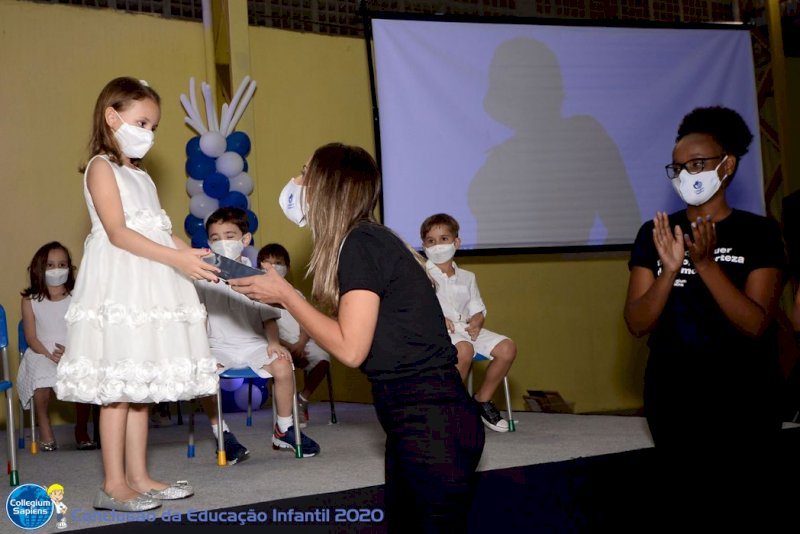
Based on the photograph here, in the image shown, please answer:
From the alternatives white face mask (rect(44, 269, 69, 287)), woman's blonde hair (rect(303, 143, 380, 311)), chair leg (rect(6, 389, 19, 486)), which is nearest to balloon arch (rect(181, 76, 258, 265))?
white face mask (rect(44, 269, 69, 287))

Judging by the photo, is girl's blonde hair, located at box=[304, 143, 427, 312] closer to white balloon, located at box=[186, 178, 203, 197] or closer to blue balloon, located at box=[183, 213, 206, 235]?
blue balloon, located at box=[183, 213, 206, 235]

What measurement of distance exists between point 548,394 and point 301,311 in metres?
4.57

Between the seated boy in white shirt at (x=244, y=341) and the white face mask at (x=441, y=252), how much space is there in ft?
2.99

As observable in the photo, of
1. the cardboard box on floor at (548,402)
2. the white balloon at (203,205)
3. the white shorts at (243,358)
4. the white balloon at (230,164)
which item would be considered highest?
the white balloon at (230,164)

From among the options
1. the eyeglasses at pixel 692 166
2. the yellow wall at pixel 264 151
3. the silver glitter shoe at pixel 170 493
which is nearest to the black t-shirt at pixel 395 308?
the eyeglasses at pixel 692 166

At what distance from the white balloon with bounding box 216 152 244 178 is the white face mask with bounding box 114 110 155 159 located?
273 centimetres

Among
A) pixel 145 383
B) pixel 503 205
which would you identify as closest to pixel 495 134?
pixel 503 205

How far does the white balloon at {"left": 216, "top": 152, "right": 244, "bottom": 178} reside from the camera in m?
5.35

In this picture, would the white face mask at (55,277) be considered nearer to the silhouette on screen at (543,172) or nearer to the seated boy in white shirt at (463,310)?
the seated boy in white shirt at (463,310)

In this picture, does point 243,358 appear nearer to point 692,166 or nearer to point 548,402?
point 692,166

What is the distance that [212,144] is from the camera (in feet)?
17.7

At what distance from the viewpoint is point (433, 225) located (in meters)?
4.34

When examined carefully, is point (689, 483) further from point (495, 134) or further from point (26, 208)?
point (26, 208)

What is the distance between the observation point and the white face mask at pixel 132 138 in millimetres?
2594
